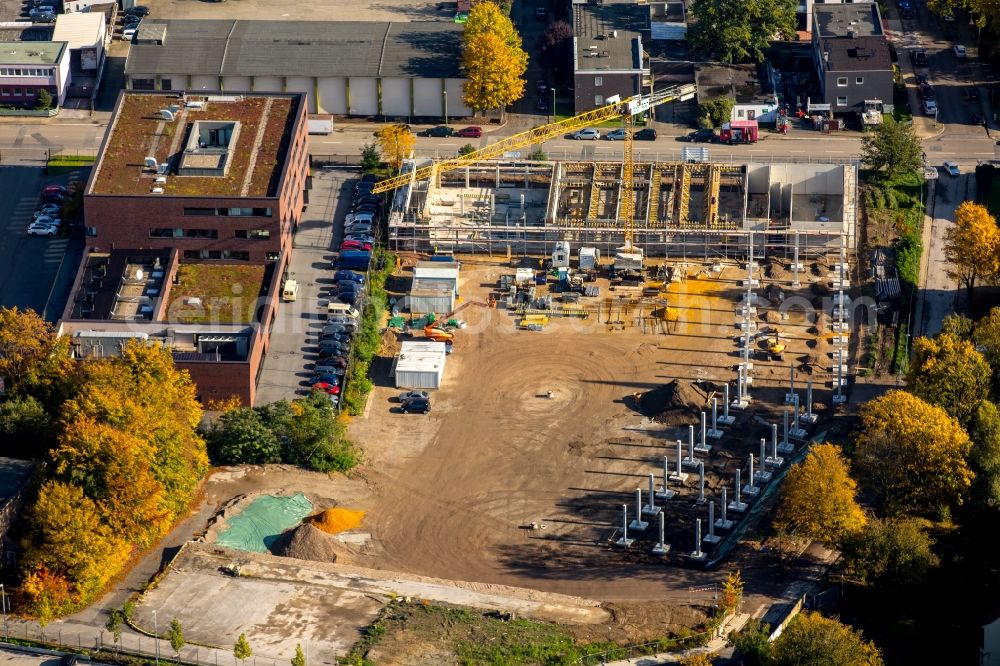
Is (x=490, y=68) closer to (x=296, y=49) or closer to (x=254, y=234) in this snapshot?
(x=296, y=49)

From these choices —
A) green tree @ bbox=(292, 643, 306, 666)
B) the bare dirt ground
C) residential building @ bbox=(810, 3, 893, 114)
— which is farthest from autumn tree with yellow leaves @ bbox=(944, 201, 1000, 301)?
green tree @ bbox=(292, 643, 306, 666)

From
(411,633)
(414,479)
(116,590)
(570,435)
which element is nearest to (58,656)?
(116,590)

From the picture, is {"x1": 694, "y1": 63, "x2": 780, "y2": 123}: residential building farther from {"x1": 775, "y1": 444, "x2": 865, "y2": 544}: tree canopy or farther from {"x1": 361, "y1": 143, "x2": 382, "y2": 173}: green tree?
{"x1": 775, "y1": 444, "x2": 865, "y2": 544}: tree canopy

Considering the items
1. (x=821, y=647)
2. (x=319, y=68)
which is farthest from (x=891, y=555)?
(x=319, y=68)

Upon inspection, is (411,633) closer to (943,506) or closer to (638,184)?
(943,506)

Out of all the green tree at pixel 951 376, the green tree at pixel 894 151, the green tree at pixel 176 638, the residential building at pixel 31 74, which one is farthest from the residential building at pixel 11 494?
the green tree at pixel 894 151
